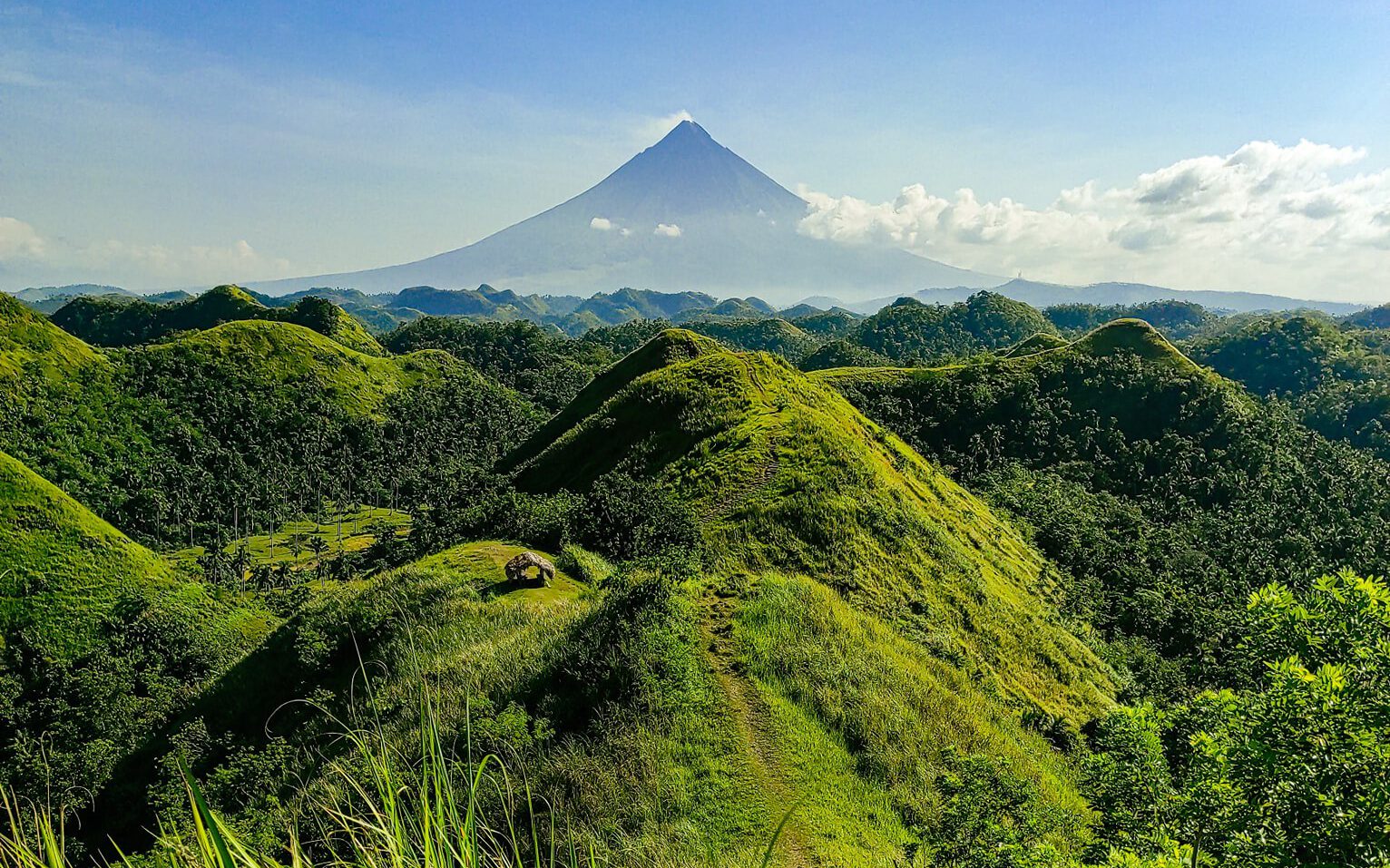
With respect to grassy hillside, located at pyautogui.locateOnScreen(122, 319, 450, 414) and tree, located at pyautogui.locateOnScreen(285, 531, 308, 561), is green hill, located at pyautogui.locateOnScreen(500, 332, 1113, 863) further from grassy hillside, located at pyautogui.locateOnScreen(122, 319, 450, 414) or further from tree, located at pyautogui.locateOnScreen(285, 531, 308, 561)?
grassy hillside, located at pyautogui.locateOnScreen(122, 319, 450, 414)

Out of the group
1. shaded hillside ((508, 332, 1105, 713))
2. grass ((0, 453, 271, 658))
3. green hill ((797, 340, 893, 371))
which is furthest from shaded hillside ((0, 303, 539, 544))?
shaded hillside ((508, 332, 1105, 713))

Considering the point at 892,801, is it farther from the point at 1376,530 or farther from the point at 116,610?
the point at 1376,530

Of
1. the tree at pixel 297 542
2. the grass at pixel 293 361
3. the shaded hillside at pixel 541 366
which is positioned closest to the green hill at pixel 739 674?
the tree at pixel 297 542

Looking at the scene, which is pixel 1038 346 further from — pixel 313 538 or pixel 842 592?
pixel 313 538

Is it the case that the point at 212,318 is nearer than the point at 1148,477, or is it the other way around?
the point at 1148,477

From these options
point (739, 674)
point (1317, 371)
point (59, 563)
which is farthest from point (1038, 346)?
point (59, 563)

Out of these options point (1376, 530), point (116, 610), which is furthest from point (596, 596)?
point (1376, 530)
